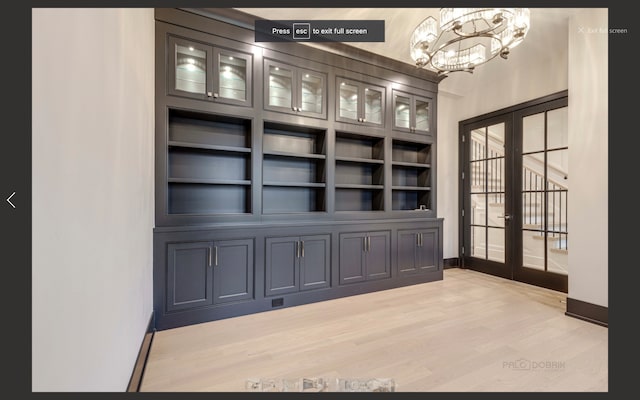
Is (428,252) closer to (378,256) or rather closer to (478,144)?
(378,256)

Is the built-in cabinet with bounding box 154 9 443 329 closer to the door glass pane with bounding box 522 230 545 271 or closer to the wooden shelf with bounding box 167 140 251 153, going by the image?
the wooden shelf with bounding box 167 140 251 153

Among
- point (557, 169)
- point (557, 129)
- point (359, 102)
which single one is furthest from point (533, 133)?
point (359, 102)

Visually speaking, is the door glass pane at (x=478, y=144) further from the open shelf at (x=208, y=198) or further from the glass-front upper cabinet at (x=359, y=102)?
the open shelf at (x=208, y=198)

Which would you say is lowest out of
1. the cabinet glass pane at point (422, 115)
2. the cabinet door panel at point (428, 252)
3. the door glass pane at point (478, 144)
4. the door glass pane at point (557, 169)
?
the cabinet door panel at point (428, 252)

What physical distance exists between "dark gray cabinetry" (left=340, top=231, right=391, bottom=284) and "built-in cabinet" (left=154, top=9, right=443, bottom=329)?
1 cm

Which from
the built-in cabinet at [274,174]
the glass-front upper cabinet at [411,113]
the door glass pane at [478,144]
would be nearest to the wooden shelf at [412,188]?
the built-in cabinet at [274,174]

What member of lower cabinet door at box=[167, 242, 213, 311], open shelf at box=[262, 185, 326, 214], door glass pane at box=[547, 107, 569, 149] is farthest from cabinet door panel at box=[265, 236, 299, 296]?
door glass pane at box=[547, 107, 569, 149]

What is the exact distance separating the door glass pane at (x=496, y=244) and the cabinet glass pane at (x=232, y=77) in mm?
4159

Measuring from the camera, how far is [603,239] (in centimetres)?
267

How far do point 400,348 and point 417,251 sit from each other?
2.06 meters

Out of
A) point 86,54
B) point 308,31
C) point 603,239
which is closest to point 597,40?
point 603,239

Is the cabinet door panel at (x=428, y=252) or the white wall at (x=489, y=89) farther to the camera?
the cabinet door panel at (x=428, y=252)

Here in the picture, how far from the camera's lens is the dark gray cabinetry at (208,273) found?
265cm

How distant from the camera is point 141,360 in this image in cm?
197
